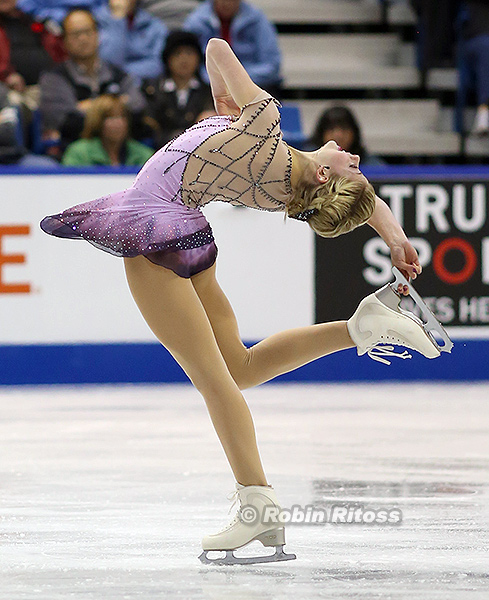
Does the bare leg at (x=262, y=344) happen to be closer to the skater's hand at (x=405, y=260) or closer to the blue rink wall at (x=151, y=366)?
the skater's hand at (x=405, y=260)

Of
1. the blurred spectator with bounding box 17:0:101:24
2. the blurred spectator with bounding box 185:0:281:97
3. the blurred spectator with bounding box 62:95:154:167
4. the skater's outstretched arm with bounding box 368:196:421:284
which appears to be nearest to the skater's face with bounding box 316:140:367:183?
the skater's outstretched arm with bounding box 368:196:421:284

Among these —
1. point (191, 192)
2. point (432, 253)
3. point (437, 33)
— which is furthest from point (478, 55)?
point (191, 192)

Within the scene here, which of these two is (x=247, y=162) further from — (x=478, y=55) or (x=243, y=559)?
(x=478, y=55)

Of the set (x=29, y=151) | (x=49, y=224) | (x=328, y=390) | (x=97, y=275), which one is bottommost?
(x=328, y=390)

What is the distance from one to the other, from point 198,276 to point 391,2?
7.34m

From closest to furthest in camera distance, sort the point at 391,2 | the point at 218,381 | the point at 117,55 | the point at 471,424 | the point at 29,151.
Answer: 1. the point at 218,381
2. the point at 471,424
3. the point at 29,151
4. the point at 117,55
5. the point at 391,2

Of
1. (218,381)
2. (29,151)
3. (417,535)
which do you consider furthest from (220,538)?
(29,151)

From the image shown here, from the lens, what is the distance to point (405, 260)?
8.85 feet

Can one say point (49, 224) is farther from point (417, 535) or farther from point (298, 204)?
point (417, 535)

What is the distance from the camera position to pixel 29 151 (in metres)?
7.14

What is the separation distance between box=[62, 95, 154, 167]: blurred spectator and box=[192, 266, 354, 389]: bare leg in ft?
12.7

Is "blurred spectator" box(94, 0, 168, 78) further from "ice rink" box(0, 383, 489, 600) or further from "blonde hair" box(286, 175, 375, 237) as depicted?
"blonde hair" box(286, 175, 375, 237)

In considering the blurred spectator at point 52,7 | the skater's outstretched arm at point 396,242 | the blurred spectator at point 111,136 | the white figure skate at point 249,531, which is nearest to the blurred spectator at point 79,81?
the blurred spectator at point 111,136

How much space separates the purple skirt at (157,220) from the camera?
8.50ft
